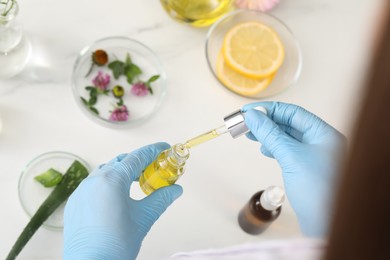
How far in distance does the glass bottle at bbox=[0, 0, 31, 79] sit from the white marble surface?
0.06 feet

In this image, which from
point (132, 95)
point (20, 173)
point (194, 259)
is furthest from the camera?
point (132, 95)

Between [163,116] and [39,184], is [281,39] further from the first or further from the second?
[39,184]

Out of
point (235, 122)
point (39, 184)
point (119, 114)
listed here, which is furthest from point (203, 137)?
point (39, 184)

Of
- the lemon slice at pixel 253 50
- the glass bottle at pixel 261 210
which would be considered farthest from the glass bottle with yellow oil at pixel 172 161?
the lemon slice at pixel 253 50

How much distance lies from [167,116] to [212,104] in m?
0.10

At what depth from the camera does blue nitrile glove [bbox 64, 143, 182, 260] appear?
84cm

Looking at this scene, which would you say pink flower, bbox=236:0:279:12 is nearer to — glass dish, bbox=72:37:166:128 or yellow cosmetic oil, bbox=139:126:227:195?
glass dish, bbox=72:37:166:128

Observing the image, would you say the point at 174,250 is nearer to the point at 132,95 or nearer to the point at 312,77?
the point at 132,95

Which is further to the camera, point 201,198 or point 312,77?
point 312,77

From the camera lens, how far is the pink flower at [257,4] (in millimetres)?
1246

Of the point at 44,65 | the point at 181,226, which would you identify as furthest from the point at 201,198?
the point at 44,65

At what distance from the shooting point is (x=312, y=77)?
124cm

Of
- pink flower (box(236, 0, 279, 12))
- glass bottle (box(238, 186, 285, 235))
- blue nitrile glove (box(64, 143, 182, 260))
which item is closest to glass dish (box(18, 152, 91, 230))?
blue nitrile glove (box(64, 143, 182, 260))

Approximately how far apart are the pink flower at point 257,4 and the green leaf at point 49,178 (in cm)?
55
